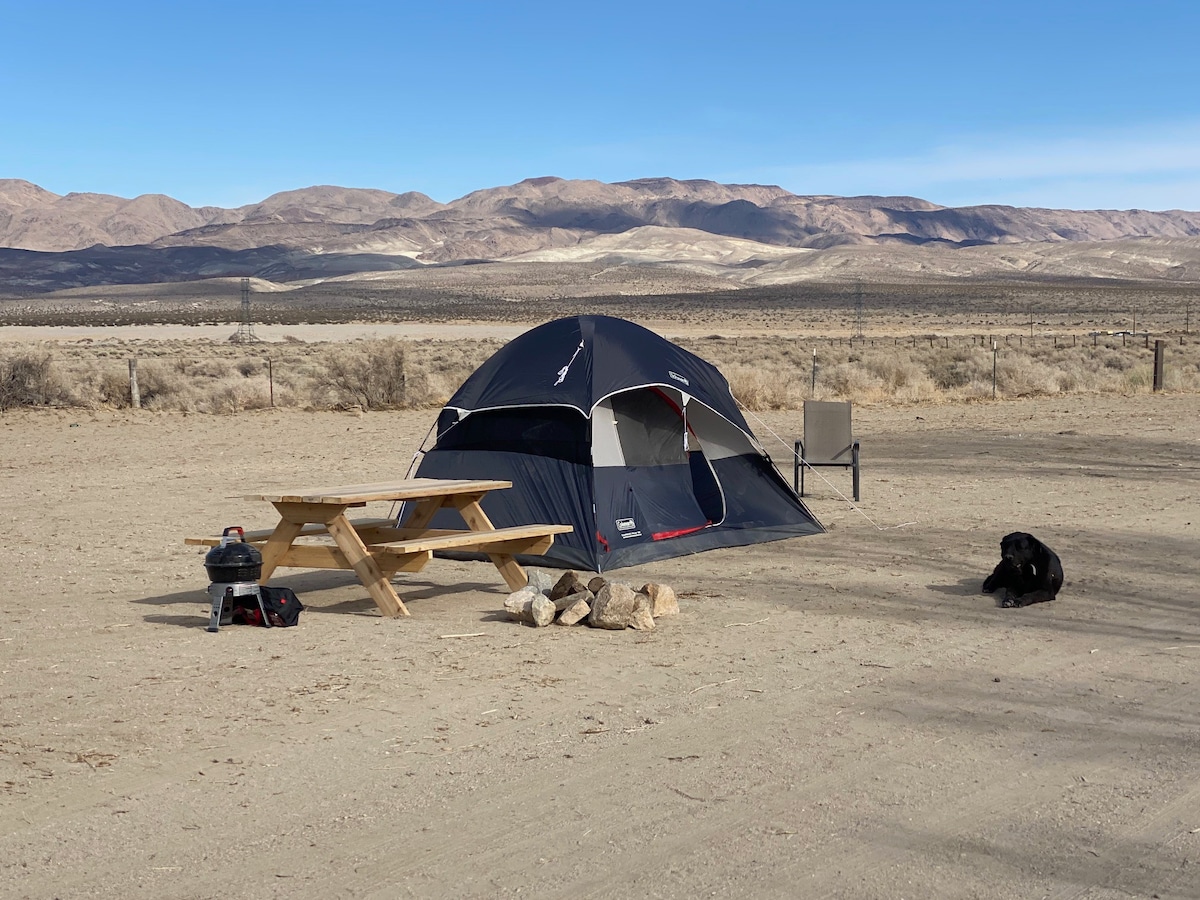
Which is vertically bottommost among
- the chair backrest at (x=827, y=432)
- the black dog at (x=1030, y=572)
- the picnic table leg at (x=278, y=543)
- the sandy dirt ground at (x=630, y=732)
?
the sandy dirt ground at (x=630, y=732)

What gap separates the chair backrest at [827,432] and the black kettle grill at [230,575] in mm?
7083

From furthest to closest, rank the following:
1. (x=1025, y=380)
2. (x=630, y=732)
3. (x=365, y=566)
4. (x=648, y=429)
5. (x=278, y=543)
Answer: (x=1025, y=380) → (x=648, y=429) → (x=278, y=543) → (x=365, y=566) → (x=630, y=732)

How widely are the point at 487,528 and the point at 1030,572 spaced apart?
3.52 metres

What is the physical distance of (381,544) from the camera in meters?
8.44

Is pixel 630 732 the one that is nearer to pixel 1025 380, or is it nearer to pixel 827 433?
pixel 827 433

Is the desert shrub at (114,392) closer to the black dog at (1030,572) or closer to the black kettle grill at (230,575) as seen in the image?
the black kettle grill at (230,575)

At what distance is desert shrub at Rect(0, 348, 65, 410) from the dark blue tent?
15.1m

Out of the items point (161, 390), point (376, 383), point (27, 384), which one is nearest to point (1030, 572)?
point (376, 383)

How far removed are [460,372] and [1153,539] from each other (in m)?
22.7

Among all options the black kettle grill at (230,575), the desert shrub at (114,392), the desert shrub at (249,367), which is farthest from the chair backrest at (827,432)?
the desert shrub at (249,367)

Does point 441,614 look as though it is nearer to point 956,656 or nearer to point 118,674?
point 118,674

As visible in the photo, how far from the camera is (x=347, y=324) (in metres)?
88.3

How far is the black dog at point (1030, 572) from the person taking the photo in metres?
8.39

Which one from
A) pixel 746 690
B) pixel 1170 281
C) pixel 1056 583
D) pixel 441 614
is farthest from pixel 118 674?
pixel 1170 281
